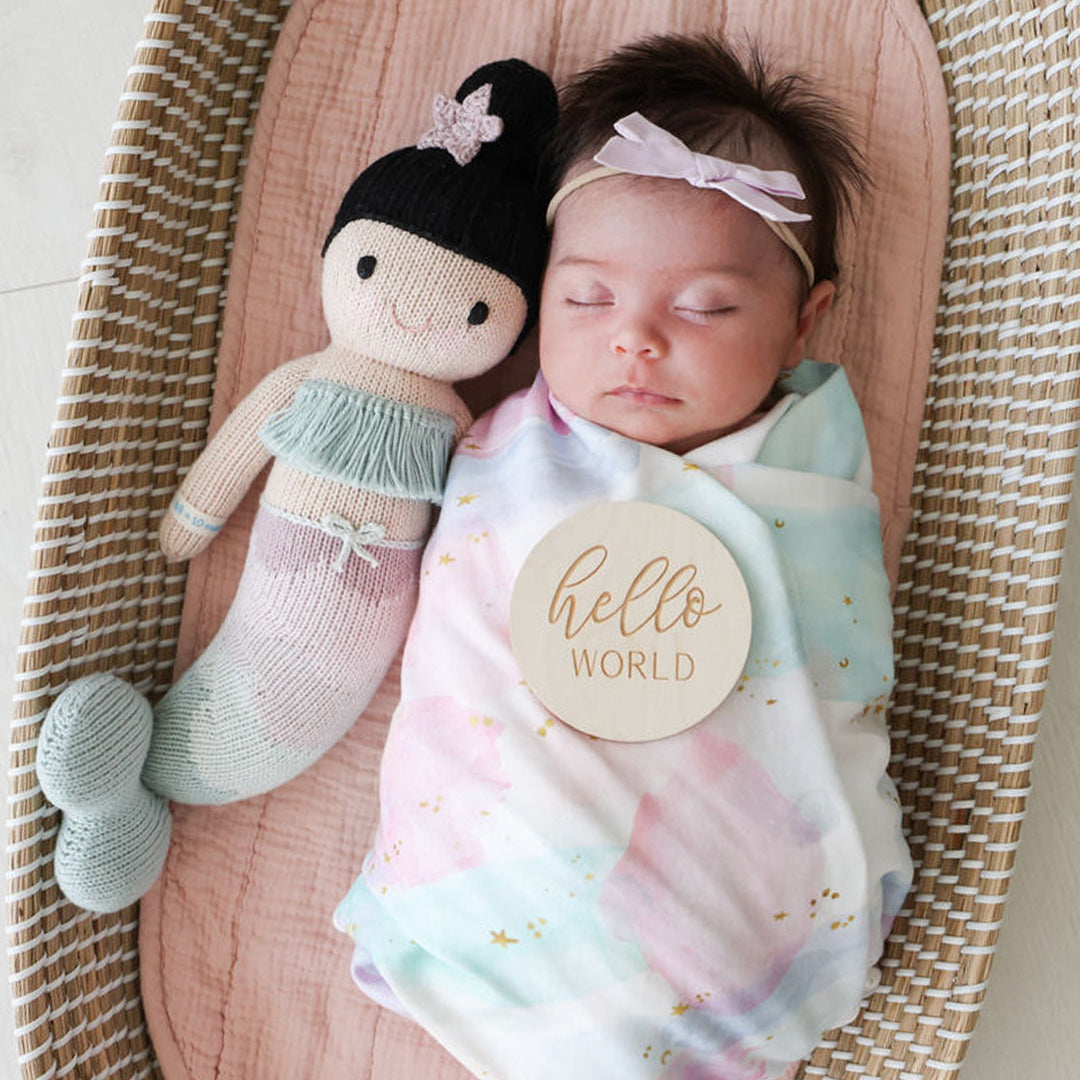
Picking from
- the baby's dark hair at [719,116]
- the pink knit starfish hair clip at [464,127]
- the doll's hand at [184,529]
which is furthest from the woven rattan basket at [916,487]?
the pink knit starfish hair clip at [464,127]

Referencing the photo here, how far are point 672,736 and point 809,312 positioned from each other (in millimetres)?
429

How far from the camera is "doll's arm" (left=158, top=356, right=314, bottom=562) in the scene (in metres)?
1.13

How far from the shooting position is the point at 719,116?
1.09 meters

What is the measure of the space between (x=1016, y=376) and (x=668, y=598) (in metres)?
0.44

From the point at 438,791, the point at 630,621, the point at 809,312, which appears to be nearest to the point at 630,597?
the point at 630,621

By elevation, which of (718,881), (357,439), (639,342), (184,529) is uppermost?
(639,342)

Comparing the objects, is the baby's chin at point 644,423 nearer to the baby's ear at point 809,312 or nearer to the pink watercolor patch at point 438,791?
the baby's ear at point 809,312

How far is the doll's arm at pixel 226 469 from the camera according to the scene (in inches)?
44.6

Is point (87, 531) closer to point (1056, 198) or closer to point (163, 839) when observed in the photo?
point (163, 839)

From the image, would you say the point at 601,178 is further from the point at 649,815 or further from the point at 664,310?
the point at 649,815

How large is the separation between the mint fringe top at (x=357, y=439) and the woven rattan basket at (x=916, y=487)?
18cm

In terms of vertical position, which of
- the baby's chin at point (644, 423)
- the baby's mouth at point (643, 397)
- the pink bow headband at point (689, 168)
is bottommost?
the baby's chin at point (644, 423)

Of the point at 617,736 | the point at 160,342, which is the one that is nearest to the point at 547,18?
the point at 160,342

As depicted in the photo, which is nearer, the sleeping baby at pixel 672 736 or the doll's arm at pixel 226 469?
the sleeping baby at pixel 672 736
